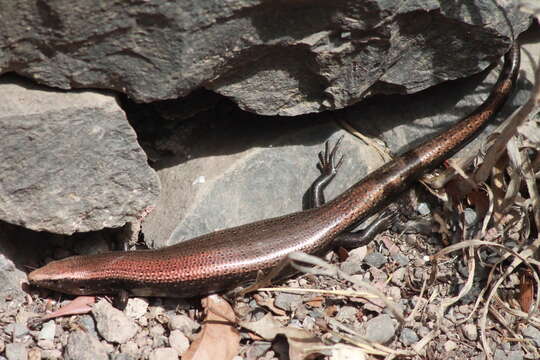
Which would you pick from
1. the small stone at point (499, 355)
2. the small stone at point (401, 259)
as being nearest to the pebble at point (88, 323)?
the small stone at point (401, 259)

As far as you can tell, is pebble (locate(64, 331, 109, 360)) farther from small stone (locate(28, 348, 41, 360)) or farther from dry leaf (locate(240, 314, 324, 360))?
dry leaf (locate(240, 314, 324, 360))

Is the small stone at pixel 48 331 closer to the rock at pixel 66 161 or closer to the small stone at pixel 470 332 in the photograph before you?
the rock at pixel 66 161

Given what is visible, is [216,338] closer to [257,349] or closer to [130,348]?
[257,349]

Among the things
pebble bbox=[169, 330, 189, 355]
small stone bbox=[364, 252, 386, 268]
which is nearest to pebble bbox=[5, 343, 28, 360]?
pebble bbox=[169, 330, 189, 355]

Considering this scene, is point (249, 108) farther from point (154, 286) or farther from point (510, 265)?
point (510, 265)

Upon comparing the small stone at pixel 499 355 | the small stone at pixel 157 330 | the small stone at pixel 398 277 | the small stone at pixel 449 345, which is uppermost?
the small stone at pixel 398 277

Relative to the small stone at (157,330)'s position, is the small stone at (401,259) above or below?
above

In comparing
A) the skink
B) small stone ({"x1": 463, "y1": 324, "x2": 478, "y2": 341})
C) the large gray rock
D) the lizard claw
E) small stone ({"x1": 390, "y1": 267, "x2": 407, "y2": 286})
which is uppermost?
the large gray rock
